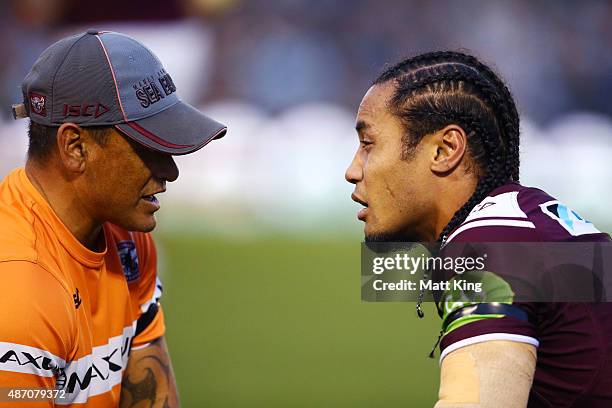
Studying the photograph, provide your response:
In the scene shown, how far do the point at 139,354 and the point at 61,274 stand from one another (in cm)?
68

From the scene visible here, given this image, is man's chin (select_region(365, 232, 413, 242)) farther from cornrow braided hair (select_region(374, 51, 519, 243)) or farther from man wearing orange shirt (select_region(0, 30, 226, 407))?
man wearing orange shirt (select_region(0, 30, 226, 407))

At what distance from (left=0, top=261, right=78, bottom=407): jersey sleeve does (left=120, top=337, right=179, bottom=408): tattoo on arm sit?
0.59 meters

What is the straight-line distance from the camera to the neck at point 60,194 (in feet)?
10.3

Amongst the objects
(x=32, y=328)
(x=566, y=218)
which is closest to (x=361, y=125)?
(x=566, y=218)

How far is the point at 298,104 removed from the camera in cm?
1294

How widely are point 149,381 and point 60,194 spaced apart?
834 millimetres

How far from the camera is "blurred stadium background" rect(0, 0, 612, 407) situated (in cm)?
991

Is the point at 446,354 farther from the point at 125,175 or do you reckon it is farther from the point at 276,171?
the point at 276,171

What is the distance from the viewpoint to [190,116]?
3.19 m

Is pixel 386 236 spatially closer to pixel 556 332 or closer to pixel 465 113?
pixel 465 113

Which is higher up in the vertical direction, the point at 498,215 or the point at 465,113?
the point at 465,113

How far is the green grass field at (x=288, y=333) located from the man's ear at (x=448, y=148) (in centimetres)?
366

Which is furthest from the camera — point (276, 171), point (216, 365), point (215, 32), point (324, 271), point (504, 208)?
point (215, 32)

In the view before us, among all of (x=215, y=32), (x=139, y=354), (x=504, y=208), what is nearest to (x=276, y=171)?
(x=215, y=32)
